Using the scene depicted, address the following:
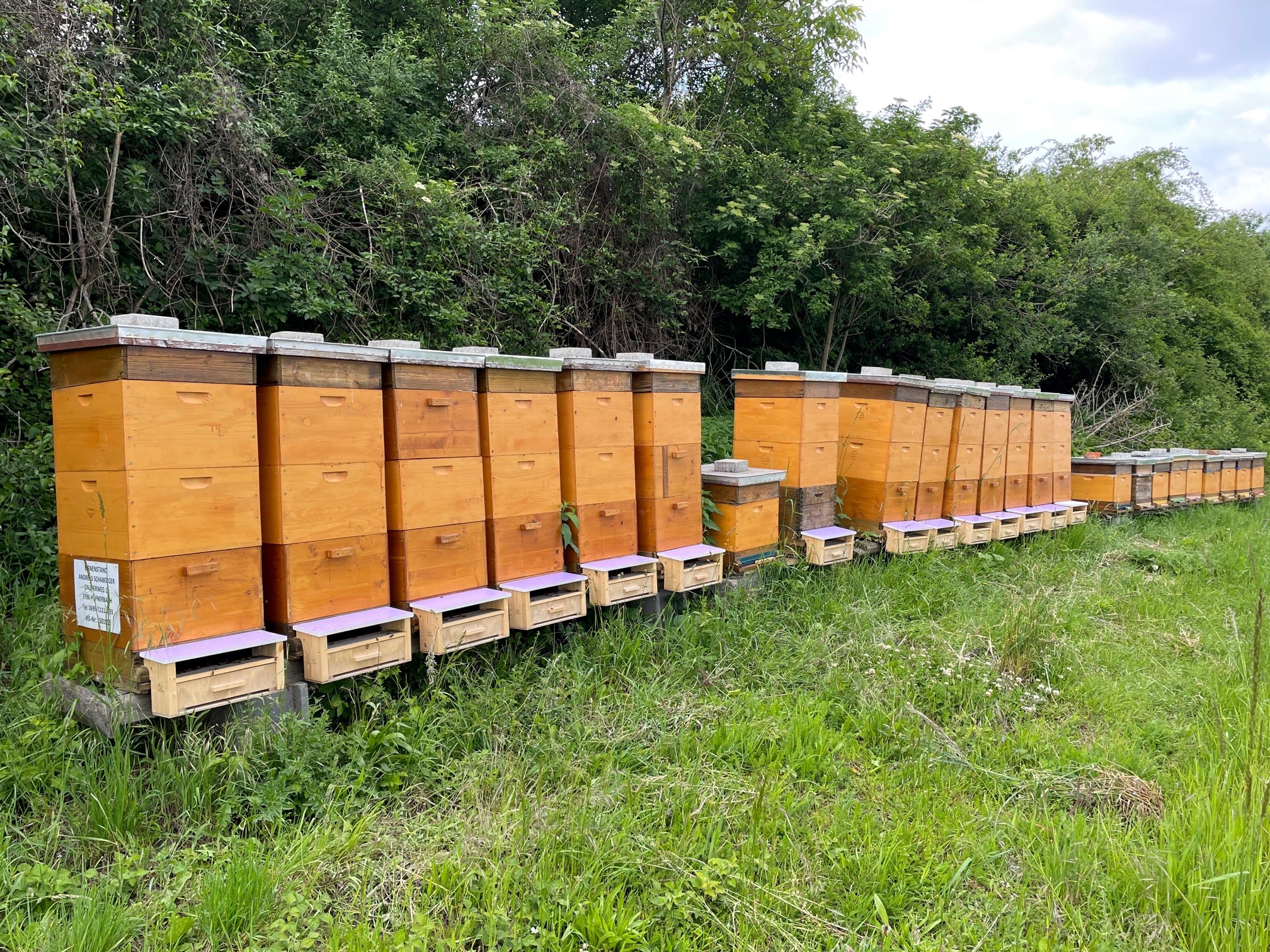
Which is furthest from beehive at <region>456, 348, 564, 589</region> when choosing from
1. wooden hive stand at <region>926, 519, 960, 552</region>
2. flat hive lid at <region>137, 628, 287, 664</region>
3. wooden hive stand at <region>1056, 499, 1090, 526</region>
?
wooden hive stand at <region>1056, 499, 1090, 526</region>

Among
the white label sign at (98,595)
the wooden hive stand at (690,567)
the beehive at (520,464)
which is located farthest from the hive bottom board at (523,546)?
the white label sign at (98,595)

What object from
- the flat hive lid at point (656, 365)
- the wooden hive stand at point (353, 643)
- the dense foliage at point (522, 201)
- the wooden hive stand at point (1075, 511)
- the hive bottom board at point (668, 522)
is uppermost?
the dense foliage at point (522, 201)

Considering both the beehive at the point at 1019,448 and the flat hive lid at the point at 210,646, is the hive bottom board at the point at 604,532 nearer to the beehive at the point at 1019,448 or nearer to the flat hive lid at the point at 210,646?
the flat hive lid at the point at 210,646

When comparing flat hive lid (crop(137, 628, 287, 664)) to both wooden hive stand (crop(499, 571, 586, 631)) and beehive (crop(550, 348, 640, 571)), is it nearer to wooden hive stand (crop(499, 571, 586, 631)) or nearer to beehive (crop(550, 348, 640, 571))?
wooden hive stand (crop(499, 571, 586, 631))

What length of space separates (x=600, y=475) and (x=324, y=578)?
1650mm

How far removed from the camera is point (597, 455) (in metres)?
4.60

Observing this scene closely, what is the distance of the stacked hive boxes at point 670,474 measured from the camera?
4.89 metres

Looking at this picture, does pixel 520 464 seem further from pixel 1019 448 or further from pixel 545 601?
pixel 1019 448

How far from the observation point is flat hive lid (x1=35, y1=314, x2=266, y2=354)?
2.89 m

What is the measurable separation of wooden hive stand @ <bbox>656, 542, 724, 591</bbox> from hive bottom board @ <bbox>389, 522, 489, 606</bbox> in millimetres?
1197

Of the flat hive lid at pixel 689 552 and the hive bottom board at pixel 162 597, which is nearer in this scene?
the hive bottom board at pixel 162 597

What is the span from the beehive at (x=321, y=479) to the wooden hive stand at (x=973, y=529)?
5020mm

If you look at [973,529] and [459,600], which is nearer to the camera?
[459,600]

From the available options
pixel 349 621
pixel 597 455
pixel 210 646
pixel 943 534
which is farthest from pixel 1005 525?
pixel 210 646
